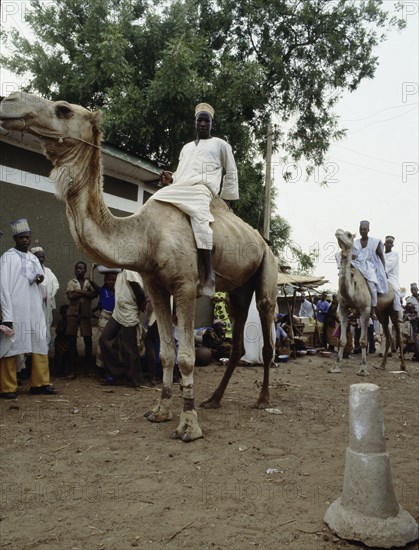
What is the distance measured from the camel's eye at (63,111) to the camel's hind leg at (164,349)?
187cm

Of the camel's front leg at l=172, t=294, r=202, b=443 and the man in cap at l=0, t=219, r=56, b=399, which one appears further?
the man in cap at l=0, t=219, r=56, b=399

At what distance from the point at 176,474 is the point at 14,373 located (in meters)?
3.86

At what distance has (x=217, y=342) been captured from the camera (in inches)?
456

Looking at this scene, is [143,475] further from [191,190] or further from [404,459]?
[191,190]

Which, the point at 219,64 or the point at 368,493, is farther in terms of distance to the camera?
the point at 219,64

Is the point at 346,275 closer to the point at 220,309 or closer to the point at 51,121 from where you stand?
the point at 220,309

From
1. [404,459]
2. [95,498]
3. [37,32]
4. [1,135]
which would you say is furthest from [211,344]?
[37,32]

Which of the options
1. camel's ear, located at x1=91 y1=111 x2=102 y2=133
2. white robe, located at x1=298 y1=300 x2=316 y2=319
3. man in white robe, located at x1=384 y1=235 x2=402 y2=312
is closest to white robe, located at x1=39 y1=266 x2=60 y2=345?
camel's ear, located at x1=91 y1=111 x2=102 y2=133

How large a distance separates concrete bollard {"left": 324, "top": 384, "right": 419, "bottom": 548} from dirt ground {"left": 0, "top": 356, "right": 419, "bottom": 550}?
99mm

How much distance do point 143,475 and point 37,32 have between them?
1992cm

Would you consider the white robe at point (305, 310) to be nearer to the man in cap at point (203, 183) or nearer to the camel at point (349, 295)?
the camel at point (349, 295)

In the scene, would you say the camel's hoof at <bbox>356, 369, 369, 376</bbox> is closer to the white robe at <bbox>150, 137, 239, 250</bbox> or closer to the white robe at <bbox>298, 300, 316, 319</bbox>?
the white robe at <bbox>150, 137, 239, 250</bbox>

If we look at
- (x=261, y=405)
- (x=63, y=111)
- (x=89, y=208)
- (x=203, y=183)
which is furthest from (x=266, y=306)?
(x=63, y=111)

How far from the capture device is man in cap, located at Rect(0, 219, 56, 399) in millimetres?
6598
